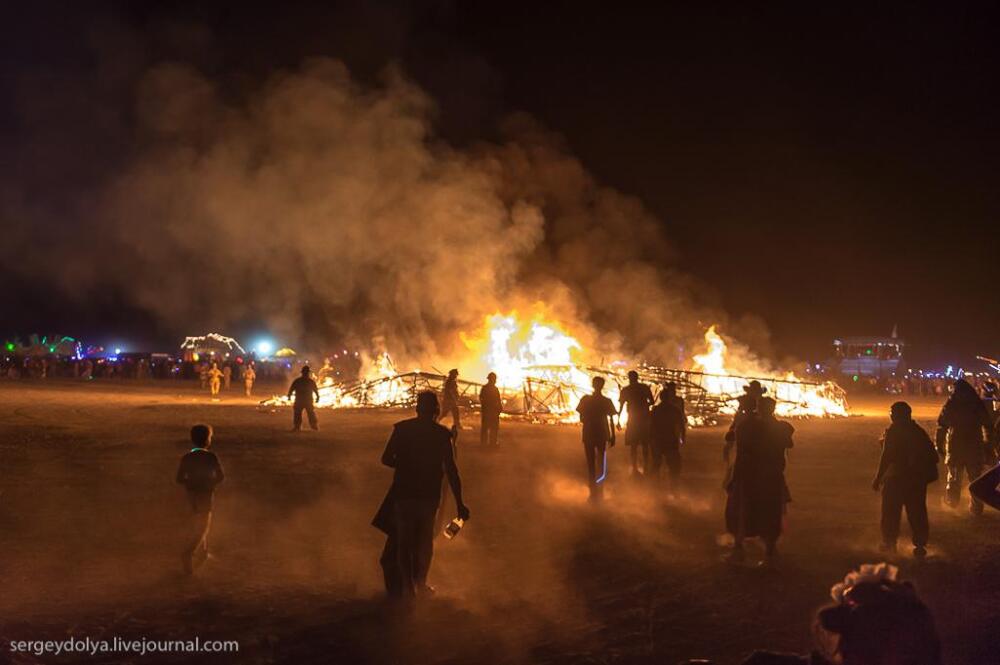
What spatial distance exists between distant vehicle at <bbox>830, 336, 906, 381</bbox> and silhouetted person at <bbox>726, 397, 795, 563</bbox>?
5334cm

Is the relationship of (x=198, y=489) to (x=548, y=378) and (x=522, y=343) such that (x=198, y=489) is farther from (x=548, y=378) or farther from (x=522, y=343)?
(x=522, y=343)

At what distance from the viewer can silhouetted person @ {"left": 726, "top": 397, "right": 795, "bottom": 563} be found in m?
7.29

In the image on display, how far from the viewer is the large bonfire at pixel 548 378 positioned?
24.4 meters

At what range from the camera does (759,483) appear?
739 cm

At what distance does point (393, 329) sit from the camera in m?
31.2

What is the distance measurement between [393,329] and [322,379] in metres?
3.96

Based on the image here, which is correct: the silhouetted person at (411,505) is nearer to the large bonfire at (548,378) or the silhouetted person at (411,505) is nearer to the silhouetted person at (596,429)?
the silhouetted person at (596,429)

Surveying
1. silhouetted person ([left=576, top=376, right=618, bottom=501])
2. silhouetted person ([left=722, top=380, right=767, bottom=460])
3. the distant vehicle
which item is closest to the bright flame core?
silhouetted person ([left=576, top=376, right=618, bottom=501])

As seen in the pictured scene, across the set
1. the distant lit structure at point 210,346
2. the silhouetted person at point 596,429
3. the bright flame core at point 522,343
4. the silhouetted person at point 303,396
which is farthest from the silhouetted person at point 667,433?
the distant lit structure at point 210,346

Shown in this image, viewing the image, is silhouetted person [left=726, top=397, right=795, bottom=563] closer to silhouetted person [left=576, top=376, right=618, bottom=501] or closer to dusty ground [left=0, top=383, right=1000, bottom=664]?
dusty ground [left=0, top=383, right=1000, bottom=664]

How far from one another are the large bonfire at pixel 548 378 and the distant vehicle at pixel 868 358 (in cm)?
2869

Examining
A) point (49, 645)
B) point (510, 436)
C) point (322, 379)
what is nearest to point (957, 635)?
point (49, 645)

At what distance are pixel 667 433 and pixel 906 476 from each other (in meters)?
3.32

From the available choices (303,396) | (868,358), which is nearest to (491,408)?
(303,396)
